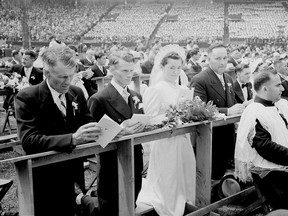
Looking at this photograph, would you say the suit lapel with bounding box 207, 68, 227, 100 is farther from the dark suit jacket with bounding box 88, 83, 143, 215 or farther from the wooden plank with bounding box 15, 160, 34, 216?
the wooden plank with bounding box 15, 160, 34, 216

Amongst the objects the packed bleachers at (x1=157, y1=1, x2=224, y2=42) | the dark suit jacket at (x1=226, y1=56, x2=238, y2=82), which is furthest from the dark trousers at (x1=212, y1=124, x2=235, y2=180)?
the packed bleachers at (x1=157, y1=1, x2=224, y2=42)

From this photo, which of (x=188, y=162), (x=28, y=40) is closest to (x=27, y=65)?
(x=188, y=162)

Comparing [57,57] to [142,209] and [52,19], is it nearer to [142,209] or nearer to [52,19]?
[142,209]

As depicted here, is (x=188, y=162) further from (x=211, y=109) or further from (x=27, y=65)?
(x=27, y=65)

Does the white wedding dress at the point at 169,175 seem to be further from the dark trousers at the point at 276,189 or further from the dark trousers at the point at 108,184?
the dark trousers at the point at 276,189

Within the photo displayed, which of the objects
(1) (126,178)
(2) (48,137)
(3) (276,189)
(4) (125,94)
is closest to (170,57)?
(4) (125,94)

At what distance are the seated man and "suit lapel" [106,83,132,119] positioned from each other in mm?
1191

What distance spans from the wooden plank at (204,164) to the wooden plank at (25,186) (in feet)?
6.47

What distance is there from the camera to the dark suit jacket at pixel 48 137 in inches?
108

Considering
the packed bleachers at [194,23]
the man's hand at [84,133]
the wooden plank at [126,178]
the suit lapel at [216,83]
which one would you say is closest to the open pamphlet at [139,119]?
the wooden plank at [126,178]

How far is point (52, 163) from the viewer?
2.85m

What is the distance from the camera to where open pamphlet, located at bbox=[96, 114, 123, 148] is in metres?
2.88

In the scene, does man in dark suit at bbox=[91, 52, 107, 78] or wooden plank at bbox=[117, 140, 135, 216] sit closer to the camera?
wooden plank at bbox=[117, 140, 135, 216]

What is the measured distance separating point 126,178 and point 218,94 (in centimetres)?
200
